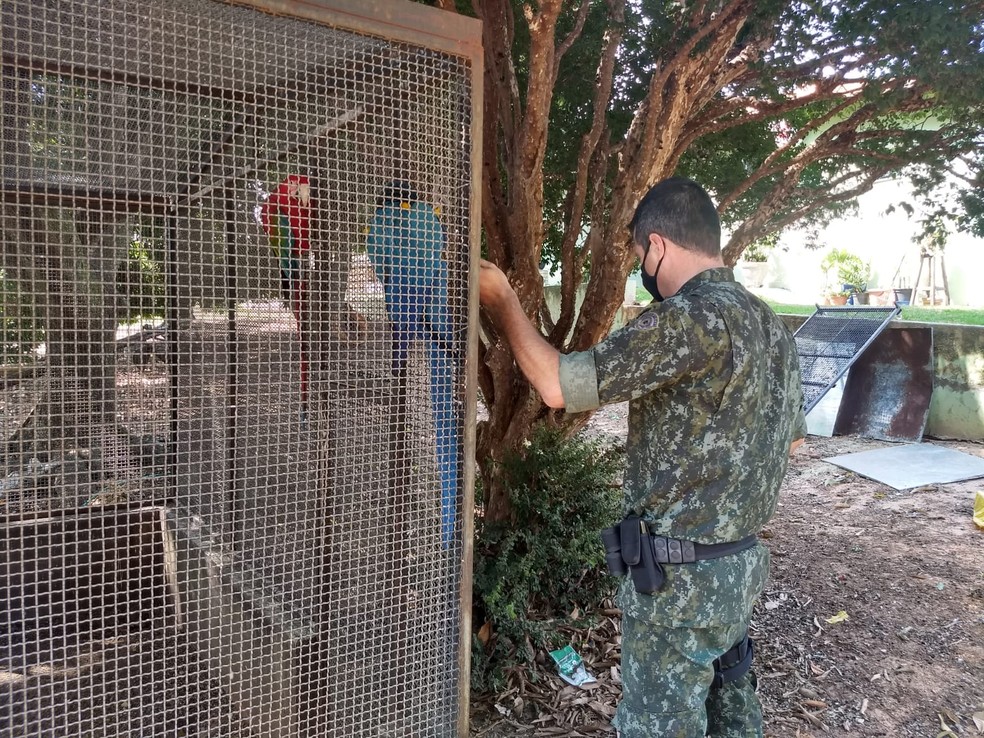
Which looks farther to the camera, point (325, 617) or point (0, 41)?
point (325, 617)

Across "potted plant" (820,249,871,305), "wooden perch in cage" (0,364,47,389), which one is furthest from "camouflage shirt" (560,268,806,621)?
"potted plant" (820,249,871,305)

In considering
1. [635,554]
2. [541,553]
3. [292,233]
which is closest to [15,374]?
[292,233]

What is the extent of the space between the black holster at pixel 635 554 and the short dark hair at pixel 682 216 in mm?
825

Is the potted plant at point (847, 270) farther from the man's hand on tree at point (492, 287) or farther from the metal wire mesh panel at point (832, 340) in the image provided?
the man's hand on tree at point (492, 287)

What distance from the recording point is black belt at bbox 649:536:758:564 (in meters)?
2.00

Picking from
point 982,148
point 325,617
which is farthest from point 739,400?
point 982,148

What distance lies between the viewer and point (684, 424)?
2.01 m

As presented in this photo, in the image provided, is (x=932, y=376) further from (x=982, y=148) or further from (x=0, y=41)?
(x=0, y=41)

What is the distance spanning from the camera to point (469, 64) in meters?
1.82

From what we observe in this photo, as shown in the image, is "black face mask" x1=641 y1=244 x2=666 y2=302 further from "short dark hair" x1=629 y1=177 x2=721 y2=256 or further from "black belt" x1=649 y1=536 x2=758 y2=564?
"black belt" x1=649 y1=536 x2=758 y2=564

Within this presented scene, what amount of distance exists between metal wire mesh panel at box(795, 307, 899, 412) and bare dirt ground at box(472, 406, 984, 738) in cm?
287

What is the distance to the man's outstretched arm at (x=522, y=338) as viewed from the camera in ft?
6.33

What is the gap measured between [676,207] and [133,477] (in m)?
1.99

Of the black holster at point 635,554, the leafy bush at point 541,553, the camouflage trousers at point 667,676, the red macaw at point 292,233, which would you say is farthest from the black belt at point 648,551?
the leafy bush at point 541,553
